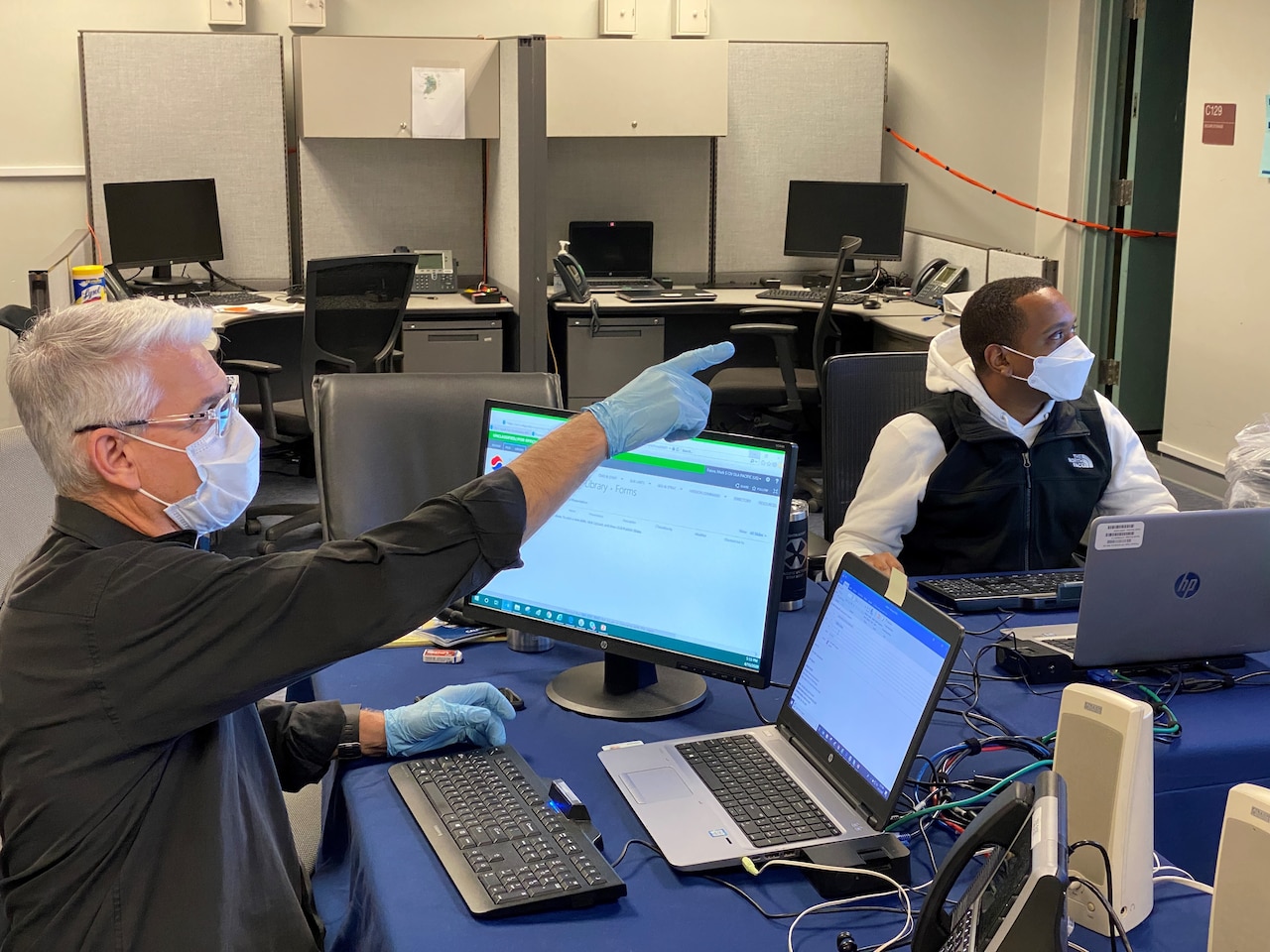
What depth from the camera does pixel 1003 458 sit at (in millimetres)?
2305

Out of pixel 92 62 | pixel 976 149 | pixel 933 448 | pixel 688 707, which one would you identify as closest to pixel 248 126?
pixel 92 62

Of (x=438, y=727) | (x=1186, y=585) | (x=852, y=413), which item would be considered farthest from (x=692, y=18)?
(x=438, y=727)

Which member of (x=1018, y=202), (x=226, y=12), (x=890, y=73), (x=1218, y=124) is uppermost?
(x=226, y=12)

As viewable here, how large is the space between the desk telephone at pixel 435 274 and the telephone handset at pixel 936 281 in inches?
74.8

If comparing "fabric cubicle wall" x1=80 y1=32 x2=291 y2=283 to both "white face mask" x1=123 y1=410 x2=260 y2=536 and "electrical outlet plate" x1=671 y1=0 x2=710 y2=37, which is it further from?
"white face mask" x1=123 y1=410 x2=260 y2=536

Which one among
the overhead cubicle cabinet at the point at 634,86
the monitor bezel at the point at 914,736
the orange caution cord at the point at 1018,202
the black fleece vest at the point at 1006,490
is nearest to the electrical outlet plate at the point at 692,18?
the overhead cubicle cabinet at the point at 634,86

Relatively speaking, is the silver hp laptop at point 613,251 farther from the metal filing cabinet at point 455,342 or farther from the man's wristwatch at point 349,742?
the man's wristwatch at point 349,742

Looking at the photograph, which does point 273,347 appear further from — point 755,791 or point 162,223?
point 755,791

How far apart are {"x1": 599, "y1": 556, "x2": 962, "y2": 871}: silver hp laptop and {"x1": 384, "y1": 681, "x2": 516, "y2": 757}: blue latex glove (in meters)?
0.15

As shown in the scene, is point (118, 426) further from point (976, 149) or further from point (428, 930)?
point (976, 149)

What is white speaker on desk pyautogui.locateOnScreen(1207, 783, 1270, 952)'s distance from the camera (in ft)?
3.40

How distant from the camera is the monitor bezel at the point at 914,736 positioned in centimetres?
124

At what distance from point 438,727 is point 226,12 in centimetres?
438

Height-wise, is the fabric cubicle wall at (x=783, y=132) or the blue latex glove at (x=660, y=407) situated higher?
the fabric cubicle wall at (x=783, y=132)
